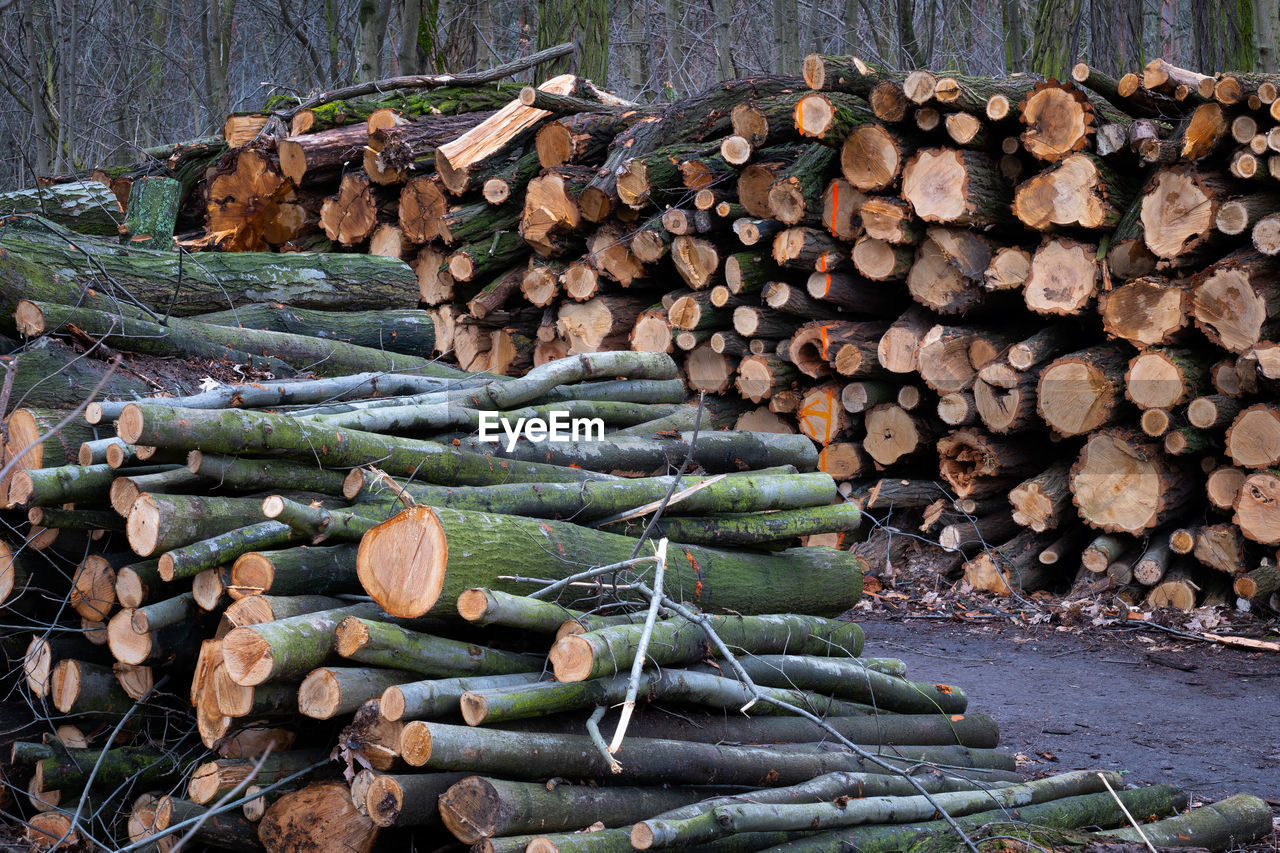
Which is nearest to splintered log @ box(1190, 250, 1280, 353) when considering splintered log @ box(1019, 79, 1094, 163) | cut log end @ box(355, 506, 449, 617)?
splintered log @ box(1019, 79, 1094, 163)

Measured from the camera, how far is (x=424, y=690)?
9.09 feet

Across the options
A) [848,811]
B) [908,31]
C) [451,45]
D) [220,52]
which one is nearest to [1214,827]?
[848,811]

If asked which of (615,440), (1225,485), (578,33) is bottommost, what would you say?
(1225,485)

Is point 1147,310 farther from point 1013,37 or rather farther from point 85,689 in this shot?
point 1013,37

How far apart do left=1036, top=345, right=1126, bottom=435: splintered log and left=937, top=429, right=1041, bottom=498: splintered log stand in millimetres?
483

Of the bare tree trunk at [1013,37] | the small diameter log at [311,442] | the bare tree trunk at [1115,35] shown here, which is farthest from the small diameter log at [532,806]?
the bare tree trunk at [1013,37]

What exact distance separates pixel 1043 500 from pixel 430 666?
490 centimetres

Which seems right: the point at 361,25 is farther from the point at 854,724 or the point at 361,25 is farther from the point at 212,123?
the point at 854,724

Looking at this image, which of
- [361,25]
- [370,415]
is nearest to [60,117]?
[361,25]

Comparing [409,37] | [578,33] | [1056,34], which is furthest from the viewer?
[409,37]

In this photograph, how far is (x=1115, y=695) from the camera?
17.4ft

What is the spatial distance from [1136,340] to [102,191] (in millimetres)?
6077

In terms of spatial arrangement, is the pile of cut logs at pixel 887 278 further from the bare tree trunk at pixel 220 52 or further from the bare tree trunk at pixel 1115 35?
the bare tree trunk at pixel 220 52

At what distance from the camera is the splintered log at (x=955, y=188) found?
6418 millimetres
